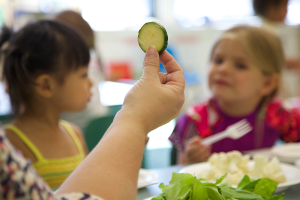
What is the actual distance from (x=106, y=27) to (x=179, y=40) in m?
1.03

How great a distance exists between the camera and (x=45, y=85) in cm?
112

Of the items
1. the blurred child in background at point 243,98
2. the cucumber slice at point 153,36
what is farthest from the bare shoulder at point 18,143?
the cucumber slice at point 153,36

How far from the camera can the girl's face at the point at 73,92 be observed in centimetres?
116

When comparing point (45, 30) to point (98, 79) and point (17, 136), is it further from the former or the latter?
point (98, 79)

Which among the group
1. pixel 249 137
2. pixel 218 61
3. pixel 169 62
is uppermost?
pixel 169 62

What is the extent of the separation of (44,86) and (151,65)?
→ 74 cm

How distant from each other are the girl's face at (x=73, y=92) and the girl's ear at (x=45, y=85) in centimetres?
2

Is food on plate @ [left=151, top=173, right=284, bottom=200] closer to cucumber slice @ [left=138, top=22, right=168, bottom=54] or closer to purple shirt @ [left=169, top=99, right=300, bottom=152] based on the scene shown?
cucumber slice @ [left=138, top=22, right=168, bottom=54]

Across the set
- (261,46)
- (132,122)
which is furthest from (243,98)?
(132,122)

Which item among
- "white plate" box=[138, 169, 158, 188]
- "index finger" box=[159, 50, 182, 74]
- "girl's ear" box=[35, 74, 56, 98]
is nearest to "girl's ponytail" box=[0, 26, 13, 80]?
"girl's ear" box=[35, 74, 56, 98]

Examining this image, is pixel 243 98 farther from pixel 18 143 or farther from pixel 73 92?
pixel 18 143

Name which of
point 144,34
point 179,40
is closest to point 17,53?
point 144,34

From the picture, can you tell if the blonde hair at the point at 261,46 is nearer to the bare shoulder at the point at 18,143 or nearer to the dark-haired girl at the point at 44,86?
the dark-haired girl at the point at 44,86

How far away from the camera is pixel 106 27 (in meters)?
4.00
